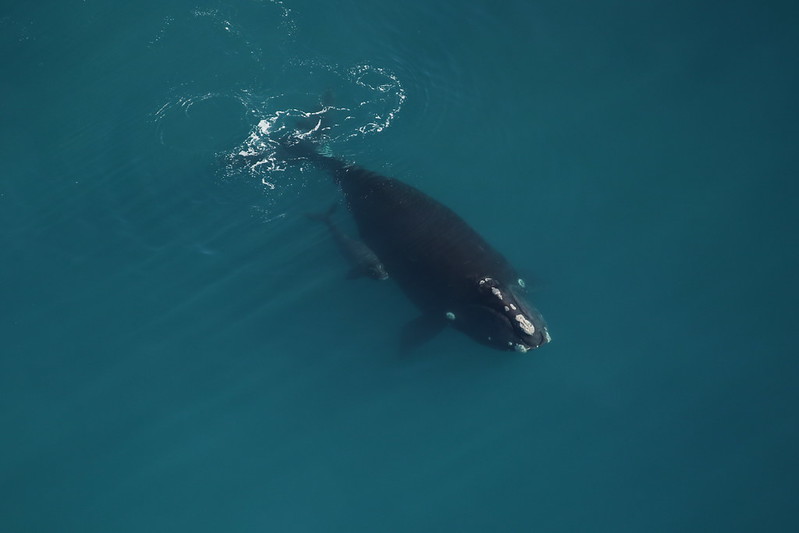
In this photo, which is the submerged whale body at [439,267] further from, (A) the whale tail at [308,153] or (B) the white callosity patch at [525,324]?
(A) the whale tail at [308,153]

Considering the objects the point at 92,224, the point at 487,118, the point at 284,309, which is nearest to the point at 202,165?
the point at 92,224

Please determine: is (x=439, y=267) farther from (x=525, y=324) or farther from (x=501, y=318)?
(x=525, y=324)

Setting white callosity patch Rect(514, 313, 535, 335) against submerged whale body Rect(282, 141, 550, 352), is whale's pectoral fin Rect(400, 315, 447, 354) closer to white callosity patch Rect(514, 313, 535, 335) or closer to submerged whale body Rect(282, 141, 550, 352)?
submerged whale body Rect(282, 141, 550, 352)

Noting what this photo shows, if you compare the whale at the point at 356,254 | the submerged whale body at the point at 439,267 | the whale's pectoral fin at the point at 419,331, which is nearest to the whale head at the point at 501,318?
the submerged whale body at the point at 439,267

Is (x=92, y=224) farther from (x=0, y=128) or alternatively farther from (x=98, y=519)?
(x=98, y=519)

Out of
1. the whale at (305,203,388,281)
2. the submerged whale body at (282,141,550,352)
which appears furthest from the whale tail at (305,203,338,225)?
the submerged whale body at (282,141,550,352)
